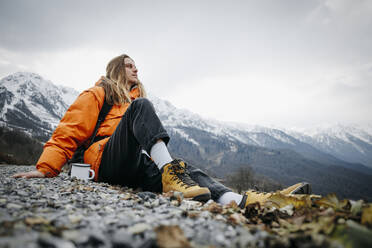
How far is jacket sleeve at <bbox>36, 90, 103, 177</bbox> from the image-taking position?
2.79m

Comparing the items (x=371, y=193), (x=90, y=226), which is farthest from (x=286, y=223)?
(x=371, y=193)

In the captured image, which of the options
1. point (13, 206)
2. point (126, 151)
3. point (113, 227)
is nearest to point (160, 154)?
point (126, 151)

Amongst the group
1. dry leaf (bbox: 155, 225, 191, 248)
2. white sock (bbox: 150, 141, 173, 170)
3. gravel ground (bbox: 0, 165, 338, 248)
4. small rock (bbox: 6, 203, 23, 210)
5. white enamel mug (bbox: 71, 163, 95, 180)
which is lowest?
white enamel mug (bbox: 71, 163, 95, 180)

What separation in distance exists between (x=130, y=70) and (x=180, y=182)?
3.31 m

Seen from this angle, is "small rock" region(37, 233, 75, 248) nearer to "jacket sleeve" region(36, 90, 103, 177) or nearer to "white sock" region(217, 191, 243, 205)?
"white sock" region(217, 191, 243, 205)

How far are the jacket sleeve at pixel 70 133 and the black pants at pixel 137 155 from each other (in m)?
0.48

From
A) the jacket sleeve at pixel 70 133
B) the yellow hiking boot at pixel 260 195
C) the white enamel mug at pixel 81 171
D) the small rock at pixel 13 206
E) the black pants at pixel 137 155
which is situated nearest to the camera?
the small rock at pixel 13 206

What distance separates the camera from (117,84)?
3938 millimetres

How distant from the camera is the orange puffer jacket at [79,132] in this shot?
2.80 metres

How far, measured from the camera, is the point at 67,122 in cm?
301

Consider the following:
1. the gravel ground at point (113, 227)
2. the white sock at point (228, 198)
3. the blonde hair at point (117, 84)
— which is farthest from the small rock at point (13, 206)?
the blonde hair at point (117, 84)

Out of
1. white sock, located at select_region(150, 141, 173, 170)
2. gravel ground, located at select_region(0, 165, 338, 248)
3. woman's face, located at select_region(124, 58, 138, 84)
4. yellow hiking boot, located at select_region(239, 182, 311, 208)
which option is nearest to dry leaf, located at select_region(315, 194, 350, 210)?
yellow hiking boot, located at select_region(239, 182, 311, 208)

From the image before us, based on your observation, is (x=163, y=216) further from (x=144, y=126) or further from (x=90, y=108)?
(x=90, y=108)

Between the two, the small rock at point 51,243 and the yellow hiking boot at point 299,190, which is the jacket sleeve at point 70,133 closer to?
the small rock at point 51,243
